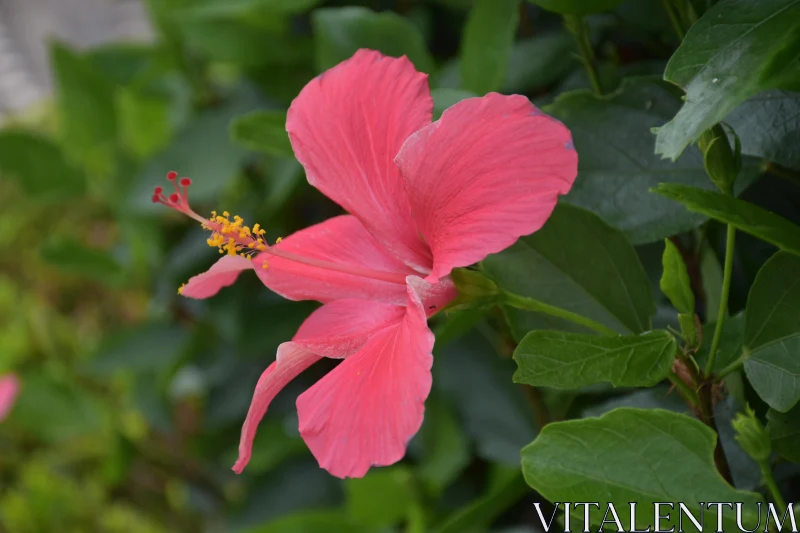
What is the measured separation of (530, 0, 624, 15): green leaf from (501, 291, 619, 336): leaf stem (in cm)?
18

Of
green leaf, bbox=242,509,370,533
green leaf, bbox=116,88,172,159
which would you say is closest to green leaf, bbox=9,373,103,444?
green leaf, bbox=116,88,172,159

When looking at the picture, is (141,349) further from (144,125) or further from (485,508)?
(485,508)

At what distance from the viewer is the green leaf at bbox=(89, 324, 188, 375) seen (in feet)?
3.74

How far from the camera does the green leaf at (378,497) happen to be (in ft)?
2.75

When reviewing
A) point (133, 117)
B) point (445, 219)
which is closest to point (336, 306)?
point (445, 219)

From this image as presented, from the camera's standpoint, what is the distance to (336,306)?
468mm

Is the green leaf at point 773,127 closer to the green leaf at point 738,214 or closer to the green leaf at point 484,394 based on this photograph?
the green leaf at point 738,214

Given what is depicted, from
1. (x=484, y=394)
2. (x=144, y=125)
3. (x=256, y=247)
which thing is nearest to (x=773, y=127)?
(x=256, y=247)

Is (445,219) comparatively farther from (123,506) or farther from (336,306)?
(123,506)

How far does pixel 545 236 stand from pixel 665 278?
0.08 metres

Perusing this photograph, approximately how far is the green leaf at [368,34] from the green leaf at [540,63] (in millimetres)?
75

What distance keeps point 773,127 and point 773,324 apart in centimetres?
11

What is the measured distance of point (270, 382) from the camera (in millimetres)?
404

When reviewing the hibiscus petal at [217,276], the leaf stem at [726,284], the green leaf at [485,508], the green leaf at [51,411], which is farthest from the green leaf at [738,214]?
the green leaf at [51,411]
